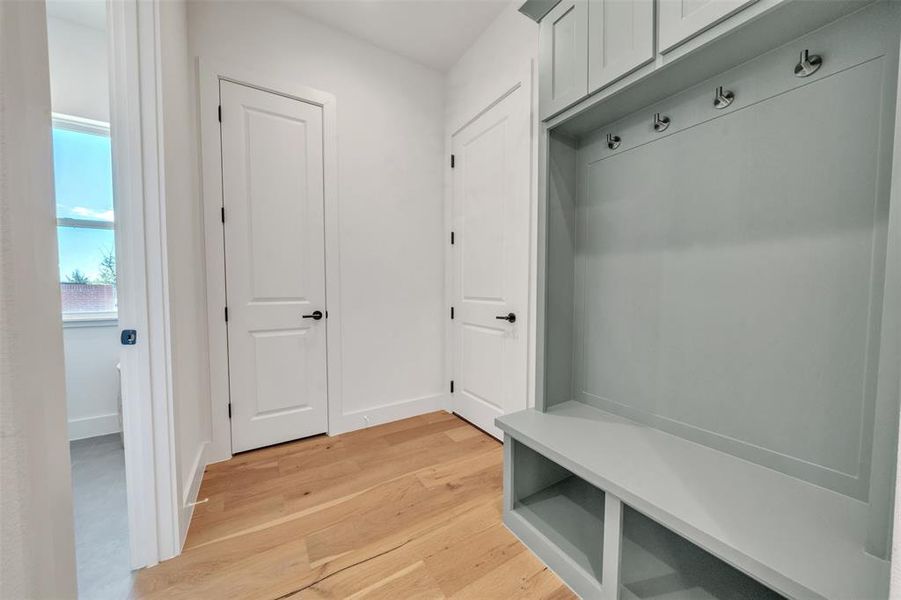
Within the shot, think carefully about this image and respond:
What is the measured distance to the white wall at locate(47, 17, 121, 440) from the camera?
228 cm

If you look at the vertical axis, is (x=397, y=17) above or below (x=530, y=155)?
above

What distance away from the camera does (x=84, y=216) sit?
2.41 m

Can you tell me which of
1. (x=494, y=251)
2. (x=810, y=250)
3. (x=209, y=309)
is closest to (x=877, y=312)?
(x=810, y=250)

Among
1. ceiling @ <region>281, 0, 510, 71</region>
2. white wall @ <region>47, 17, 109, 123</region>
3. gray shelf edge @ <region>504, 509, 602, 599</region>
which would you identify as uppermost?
ceiling @ <region>281, 0, 510, 71</region>

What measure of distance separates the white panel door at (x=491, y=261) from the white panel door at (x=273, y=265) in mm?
1047

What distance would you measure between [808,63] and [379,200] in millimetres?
2258

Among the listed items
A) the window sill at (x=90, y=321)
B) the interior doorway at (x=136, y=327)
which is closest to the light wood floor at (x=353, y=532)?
the interior doorway at (x=136, y=327)

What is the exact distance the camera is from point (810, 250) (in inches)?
40.4

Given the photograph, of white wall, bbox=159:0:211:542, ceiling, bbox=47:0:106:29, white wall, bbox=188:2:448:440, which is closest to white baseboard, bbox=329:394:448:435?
white wall, bbox=188:2:448:440

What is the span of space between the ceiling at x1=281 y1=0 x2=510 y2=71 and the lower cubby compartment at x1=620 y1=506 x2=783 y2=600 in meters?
2.87

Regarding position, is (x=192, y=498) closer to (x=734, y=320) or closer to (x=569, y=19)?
(x=734, y=320)

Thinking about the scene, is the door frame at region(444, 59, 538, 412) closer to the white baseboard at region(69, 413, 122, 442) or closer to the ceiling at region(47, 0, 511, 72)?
the ceiling at region(47, 0, 511, 72)

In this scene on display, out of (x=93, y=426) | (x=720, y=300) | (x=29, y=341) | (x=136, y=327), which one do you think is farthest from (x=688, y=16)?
(x=93, y=426)

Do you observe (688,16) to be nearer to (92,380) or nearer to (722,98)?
(722,98)
